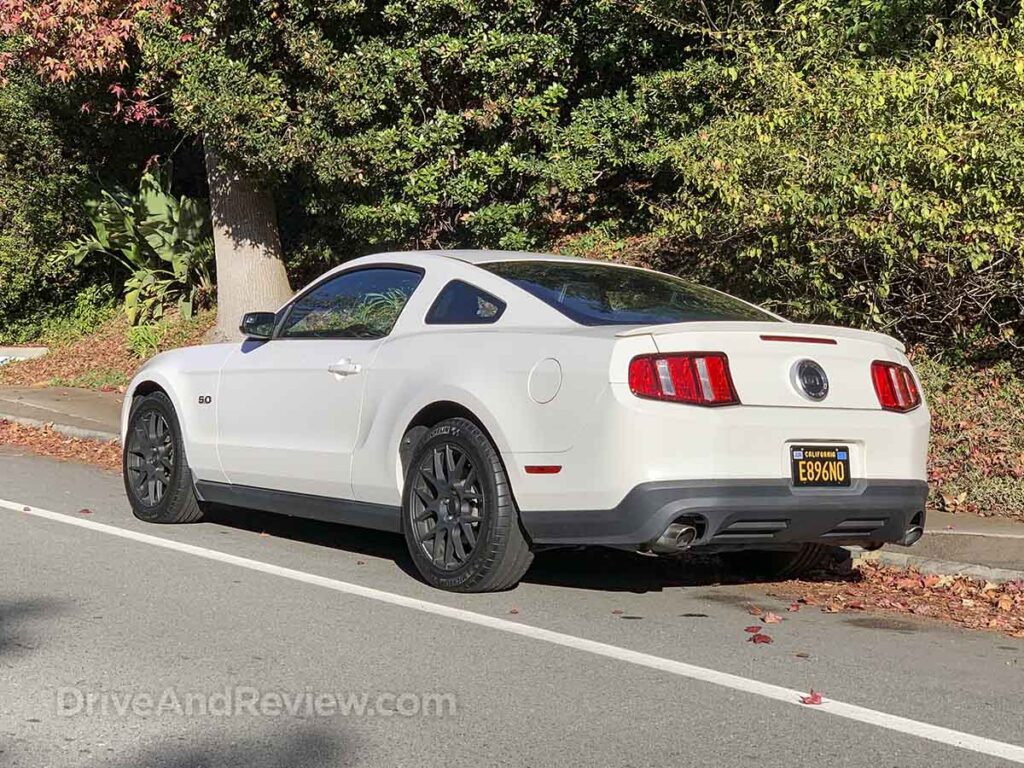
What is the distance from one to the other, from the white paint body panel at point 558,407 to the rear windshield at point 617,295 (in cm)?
14

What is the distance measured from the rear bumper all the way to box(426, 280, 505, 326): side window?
1061 mm

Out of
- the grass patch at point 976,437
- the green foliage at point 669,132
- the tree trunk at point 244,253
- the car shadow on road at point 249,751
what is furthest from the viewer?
the tree trunk at point 244,253

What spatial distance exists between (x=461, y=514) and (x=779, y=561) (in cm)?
193

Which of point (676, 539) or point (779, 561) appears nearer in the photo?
point (676, 539)

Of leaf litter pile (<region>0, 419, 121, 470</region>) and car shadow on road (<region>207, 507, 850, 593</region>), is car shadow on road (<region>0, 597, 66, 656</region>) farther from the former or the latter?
leaf litter pile (<region>0, 419, 121, 470</region>)

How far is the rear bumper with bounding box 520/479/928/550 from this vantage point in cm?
592

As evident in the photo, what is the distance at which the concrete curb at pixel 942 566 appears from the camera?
7300 millimetres

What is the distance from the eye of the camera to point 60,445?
13.5 m

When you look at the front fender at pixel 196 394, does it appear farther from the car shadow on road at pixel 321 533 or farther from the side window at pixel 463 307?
the side window at pixel 463 307

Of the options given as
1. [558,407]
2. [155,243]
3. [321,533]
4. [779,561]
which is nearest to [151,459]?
[321,533]

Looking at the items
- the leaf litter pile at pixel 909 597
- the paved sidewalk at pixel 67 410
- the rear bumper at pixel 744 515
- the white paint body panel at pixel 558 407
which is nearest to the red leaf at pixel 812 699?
the leaf litter pile at pixel 909 597

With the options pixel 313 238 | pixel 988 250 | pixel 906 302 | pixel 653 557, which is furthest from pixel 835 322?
pixel 313 238

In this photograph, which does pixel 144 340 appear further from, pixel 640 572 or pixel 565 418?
pixel 565 418

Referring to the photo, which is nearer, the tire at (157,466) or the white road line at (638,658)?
the white road line at (638,658)
